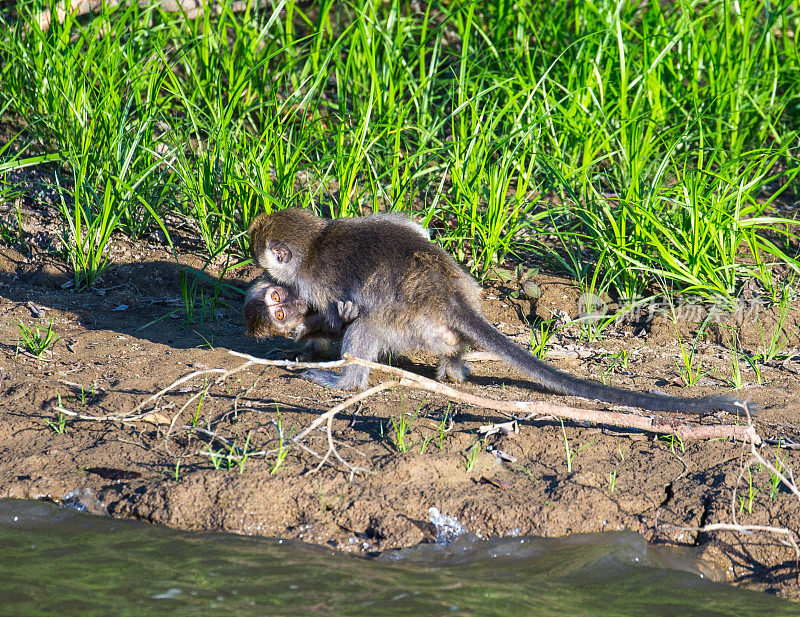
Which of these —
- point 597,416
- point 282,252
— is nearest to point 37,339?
point 282,252

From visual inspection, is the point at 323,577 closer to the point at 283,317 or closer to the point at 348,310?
the point at 348,310

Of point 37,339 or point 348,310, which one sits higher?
point 348,310

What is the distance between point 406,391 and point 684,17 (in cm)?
400

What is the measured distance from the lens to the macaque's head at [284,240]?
4941 mm

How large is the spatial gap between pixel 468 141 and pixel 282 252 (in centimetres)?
174

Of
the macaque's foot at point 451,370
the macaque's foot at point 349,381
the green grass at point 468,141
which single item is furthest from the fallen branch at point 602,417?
the green grass at point 468,141

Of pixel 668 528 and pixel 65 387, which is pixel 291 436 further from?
pixel 668 528

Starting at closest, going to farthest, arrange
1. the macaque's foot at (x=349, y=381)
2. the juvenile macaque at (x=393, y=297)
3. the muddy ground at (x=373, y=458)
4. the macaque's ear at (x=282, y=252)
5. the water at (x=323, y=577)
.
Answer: the water at (x=323, y=577) → the muddy ground at (x=373, y=458) → the juvenile macaque at (x=393, y=297) → the macaque's foot at (x=349, y=381) → the macaque's ear at (x=282, y=252)

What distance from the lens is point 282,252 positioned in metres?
4.97

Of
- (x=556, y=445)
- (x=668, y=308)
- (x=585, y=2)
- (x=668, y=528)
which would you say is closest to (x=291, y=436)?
(x=556, y=445)

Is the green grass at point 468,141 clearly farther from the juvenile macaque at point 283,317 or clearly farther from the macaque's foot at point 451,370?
the macaque's foot at point 451,370

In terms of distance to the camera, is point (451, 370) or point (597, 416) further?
point (451, 370)

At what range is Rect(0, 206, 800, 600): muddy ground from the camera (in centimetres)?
345

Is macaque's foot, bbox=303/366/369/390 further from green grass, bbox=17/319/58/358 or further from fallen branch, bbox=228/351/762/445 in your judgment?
green grass, bbox=17/319/58/358
